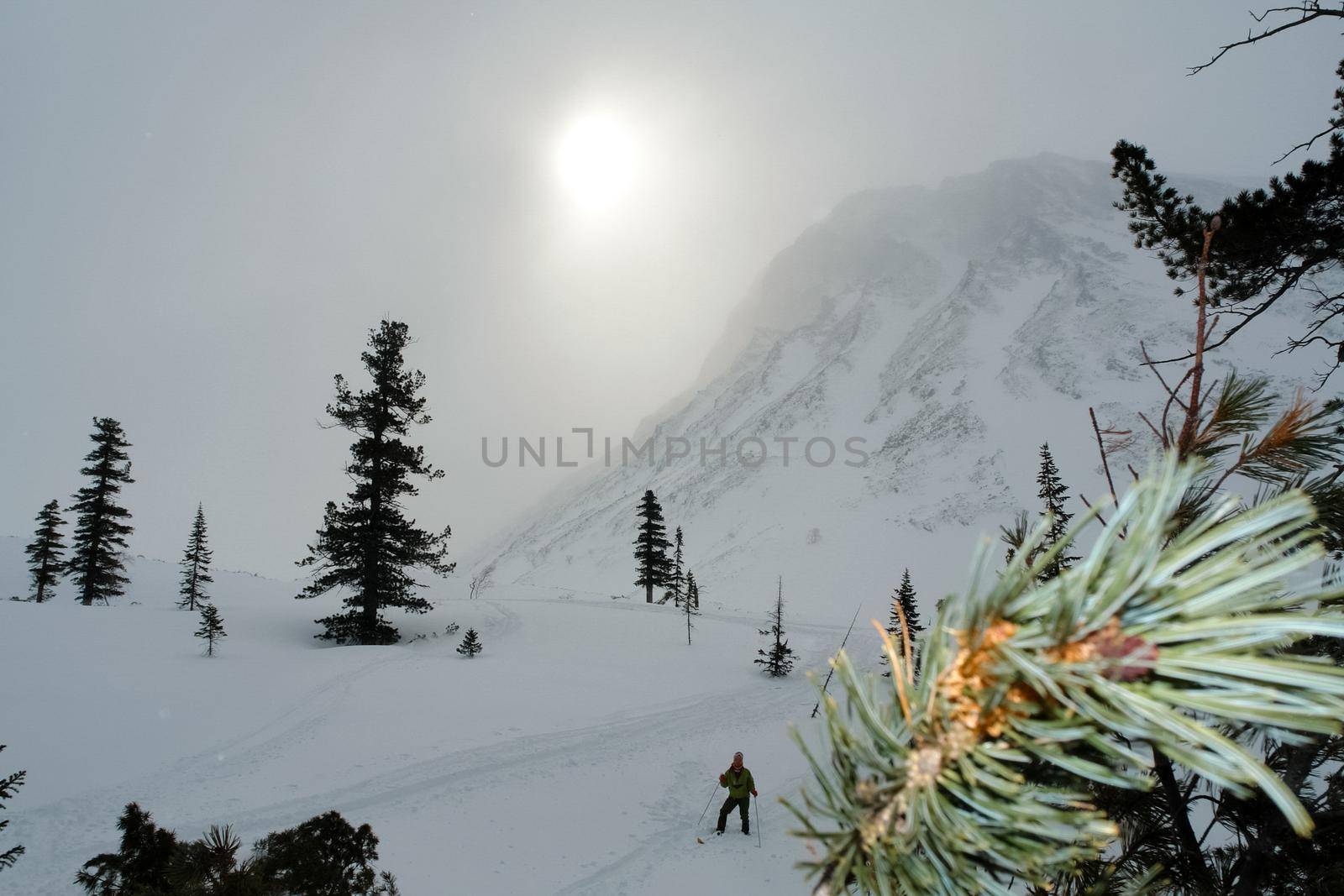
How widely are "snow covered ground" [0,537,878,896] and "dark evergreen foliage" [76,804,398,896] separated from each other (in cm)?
303

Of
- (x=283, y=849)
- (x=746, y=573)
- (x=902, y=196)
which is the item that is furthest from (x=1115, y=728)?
(x=902, y=196)

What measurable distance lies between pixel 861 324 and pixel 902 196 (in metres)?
90.5

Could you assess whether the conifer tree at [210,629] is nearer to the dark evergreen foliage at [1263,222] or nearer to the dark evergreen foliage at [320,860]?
the dark evergreen foliage at [320,860]

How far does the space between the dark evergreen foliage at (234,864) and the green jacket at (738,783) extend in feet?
17.3

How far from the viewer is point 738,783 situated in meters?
8.75

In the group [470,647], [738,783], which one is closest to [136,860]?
[738,783]

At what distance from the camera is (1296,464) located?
1710 millimetres

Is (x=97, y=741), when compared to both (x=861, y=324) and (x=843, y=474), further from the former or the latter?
(x=861, y=324)

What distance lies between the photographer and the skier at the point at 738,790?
876cm

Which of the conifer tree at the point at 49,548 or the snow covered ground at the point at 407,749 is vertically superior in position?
the conifer tree at the point at 49,548

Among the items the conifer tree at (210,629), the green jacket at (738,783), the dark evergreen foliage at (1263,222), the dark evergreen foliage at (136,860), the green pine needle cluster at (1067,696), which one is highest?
the dark evergreen foliage at (1263,222)

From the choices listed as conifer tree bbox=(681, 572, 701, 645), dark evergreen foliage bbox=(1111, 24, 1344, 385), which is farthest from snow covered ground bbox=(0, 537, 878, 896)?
dark evergreen foliage bbox=(1111, 24, 1344, 385)

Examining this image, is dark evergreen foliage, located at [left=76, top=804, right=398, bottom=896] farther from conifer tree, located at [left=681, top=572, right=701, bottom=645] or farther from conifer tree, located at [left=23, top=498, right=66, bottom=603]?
Answer: conifer tree, located at [left=23, top=498, right=66, bottom=603]

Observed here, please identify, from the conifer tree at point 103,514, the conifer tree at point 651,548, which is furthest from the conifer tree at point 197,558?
the conifer tree at point 651,548
